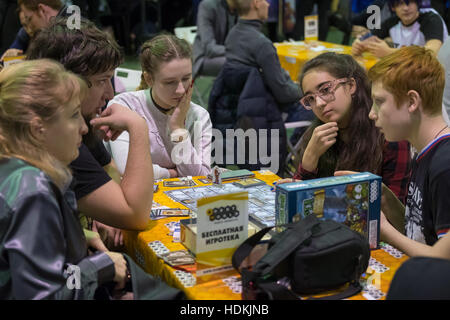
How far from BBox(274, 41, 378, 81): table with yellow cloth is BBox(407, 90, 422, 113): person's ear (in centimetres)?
277

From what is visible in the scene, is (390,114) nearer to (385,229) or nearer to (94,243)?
(385,229)

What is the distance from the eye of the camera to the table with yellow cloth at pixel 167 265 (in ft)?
4.66

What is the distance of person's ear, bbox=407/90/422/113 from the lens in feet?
5.42

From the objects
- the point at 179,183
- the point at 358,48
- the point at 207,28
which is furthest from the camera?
the point at 207,28

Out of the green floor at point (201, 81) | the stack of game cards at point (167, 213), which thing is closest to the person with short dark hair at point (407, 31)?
the green floor at point (201, 81)

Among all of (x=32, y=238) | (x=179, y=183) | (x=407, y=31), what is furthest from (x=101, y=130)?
(x=407, y=31)

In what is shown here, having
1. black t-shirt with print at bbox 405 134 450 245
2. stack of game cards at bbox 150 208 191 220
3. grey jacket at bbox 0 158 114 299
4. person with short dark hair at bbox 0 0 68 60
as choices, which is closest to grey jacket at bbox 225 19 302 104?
person with short dark hair at bbox 0 0 68 60

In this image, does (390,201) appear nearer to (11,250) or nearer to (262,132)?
(11,250)

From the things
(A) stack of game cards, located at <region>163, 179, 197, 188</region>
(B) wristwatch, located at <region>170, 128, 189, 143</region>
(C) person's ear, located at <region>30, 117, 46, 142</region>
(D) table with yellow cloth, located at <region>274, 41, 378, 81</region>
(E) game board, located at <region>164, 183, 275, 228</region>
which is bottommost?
(A) stack of game cards, located at <region>163, 179, 197, 188</region>

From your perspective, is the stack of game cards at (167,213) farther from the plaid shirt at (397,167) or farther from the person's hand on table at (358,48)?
the person's hand on table at (358,48)

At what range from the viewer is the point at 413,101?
5.45 ft

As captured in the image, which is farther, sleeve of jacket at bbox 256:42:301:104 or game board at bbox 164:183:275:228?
sleeve of jacket at bbox 256:42:301:104

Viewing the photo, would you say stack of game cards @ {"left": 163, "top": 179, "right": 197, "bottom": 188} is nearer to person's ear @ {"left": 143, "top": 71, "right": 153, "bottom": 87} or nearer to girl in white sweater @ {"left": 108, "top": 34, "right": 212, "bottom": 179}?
girl in white sweater @ {"left": 108, "top": 34, "right": 212, "bottom": 179}

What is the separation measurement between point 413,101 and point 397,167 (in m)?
0.66
